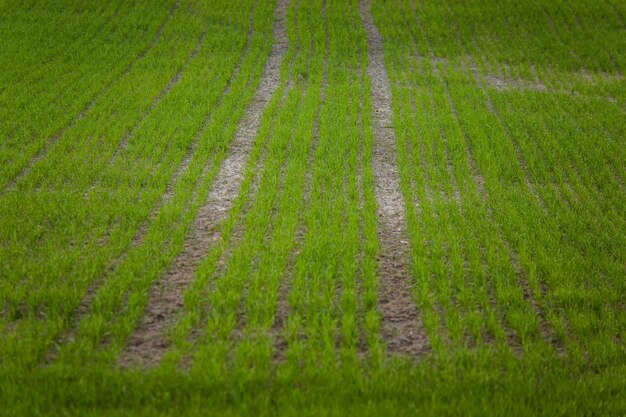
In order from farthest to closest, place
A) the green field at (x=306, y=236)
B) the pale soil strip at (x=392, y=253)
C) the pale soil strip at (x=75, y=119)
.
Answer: the pale soil strip at (x=75, y=119) → the pale soil strip at (x=392, y=253) → the green field at (x=306, y=236)

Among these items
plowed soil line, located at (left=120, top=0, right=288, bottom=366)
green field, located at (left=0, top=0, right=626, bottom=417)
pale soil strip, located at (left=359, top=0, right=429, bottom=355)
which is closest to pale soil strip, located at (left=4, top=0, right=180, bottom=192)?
green field, located at (left=0, top=0, right=626, bottom=417)

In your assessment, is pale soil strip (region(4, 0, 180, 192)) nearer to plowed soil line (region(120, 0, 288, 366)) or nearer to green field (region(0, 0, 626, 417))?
green field (region(0, 0, 626, 417))

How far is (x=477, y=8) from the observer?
23266 millimetres

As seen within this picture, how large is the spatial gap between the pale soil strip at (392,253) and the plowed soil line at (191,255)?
216cm

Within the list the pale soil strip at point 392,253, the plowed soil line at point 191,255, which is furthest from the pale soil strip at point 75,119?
the pale soil strip at point 392,253

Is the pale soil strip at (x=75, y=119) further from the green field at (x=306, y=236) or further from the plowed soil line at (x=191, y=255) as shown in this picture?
the plowed soil line at (x=191, y=255)

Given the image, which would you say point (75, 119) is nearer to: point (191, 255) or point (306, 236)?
point (191, 255)

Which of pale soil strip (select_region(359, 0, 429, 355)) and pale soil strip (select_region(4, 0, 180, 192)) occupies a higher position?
pale soil strip (select_region(4, 0, 180, 192))

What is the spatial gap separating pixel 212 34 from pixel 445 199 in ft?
43.4

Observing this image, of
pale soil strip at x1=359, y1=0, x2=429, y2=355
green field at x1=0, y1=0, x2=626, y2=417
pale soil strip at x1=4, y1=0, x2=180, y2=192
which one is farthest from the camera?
pale soil strip at x1=4, y1=0, x2=180, y2=192

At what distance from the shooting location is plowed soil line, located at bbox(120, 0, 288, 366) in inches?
200

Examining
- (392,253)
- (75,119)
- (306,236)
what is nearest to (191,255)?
(306,236)

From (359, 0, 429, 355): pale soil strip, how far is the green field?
31 mm

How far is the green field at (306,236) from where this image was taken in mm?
4664
